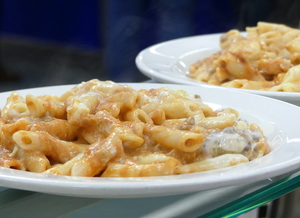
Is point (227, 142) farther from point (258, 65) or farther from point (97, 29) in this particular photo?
point (97, 29)

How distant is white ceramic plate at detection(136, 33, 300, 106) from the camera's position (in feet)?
5.31

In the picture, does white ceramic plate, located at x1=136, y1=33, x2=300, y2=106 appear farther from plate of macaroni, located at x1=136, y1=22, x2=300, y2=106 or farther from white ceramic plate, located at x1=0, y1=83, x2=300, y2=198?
white ceramic plate, located at x1=0, y1=83, x2=300, y2=198

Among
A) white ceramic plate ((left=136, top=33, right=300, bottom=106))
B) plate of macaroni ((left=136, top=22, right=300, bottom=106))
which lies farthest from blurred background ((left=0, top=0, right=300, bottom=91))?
plate of macaroni ((left=136, top=22, right=300, bottom=106))

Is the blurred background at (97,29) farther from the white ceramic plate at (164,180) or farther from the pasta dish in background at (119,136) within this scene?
the white ceramic plate at (164,180)

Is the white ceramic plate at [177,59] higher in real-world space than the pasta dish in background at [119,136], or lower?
lower

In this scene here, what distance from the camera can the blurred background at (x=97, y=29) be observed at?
4301 mm

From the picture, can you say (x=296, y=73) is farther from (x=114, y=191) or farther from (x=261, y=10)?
(x=261, y=10)

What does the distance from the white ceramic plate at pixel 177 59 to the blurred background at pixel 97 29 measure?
70.2 inches

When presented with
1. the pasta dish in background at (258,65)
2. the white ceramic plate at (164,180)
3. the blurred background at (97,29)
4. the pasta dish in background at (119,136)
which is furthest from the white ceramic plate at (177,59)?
the blurred background at (97,29)

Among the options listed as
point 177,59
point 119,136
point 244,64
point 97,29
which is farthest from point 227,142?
point 97,29

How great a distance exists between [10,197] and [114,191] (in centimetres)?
24

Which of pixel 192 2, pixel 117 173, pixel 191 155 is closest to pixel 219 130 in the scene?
pixel 191 155

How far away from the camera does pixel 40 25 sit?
5.62 meters

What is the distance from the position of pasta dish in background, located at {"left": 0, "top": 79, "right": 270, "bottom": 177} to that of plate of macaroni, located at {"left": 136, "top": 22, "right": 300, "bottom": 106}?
0.41 meters
